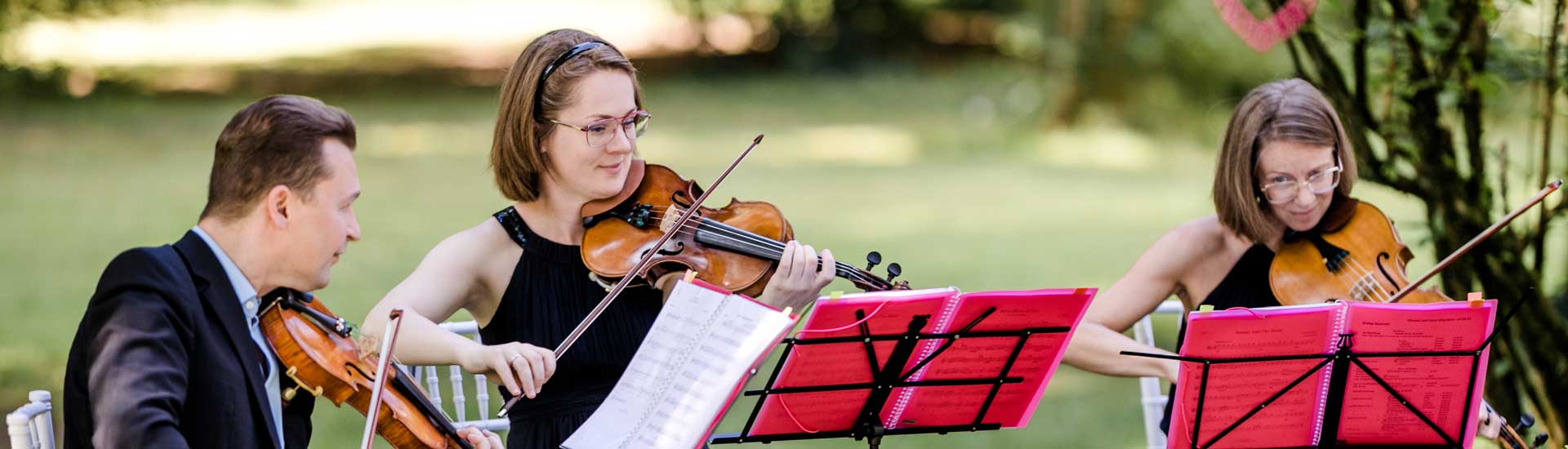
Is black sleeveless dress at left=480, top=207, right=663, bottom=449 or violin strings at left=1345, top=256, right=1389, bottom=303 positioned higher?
violin strings at left=1345, top=256, right=1389, bottom=303

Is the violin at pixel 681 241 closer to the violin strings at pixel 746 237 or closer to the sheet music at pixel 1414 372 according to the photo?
the violin strings at pixel 746 237

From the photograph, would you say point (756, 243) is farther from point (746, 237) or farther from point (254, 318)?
point (254, 318)

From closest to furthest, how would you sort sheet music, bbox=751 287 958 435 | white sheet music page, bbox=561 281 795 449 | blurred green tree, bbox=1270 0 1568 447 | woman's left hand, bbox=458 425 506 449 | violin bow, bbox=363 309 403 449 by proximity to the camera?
violin bow, bbox=363 309 403 449
white sheet music page, bbox=561 281 795 449
sheet music, bbox=751 287 958 435
woman's left hand, bbox=458 425 506 449
blurred green tree, bbox=1270 0 1568 447

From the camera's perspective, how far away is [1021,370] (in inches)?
106

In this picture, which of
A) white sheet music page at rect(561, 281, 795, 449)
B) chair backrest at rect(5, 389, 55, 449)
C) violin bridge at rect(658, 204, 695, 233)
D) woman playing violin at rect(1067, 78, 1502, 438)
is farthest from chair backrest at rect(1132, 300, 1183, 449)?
chair backrest at rect(5, 389, 55, 449)

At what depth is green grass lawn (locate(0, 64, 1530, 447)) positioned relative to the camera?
7582 millimetres

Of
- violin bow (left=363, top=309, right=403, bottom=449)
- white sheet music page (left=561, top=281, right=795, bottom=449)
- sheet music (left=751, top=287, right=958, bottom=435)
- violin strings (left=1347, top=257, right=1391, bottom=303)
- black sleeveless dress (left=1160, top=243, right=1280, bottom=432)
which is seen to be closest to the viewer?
violin bow (left=363, top=309, right=403, bottom=449)

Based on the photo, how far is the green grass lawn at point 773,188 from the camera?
758 centimetres

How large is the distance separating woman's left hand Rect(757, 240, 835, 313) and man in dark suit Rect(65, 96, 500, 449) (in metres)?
0.80

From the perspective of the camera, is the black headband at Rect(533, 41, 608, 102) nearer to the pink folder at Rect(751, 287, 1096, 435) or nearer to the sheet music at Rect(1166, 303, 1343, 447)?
the pink folder at Rect(751, 287, 1096, 435)

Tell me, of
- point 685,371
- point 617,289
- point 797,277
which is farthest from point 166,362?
point 797,277

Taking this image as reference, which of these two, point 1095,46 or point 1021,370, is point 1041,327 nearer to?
point 1021,370

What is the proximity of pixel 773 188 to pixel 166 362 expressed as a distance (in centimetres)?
1002

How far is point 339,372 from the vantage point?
235 centimetres
